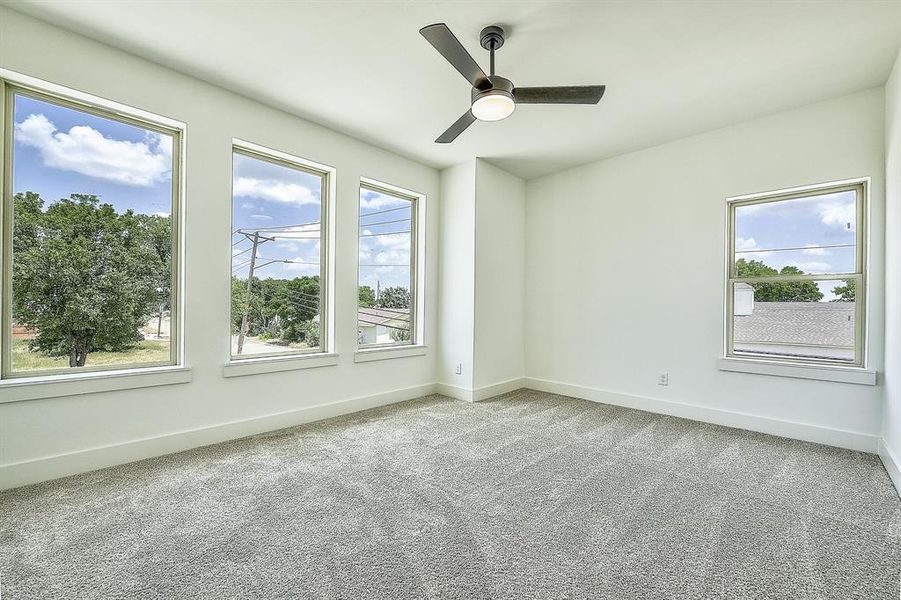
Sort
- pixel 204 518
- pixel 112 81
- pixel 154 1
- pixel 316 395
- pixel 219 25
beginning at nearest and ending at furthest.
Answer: pixel 204 518 → pixel 154 1 → pixel 219 25 → pixel 112 81 → pixel 316 395

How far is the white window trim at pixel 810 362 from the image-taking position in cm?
304

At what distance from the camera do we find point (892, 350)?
8.76 feet

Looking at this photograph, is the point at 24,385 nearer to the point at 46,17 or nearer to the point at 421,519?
the point at 46,17

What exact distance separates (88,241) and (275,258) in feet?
4.14

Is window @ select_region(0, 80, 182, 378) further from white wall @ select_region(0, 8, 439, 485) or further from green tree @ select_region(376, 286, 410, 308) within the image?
green tree @ select_region(376, 286, 410, 308)

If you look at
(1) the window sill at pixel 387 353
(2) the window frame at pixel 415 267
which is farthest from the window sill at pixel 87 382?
(2) the window frame at pixel 415 267

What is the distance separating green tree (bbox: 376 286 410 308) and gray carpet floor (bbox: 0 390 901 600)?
68.4 inches

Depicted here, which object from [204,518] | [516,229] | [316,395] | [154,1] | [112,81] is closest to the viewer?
[204,518]

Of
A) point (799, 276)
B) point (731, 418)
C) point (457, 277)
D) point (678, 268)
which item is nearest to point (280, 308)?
point (457, 277)

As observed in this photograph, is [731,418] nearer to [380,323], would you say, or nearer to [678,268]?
[678,268]

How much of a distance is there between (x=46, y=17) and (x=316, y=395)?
10.2 feet

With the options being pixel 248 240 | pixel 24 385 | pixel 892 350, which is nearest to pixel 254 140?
pixel 248 240

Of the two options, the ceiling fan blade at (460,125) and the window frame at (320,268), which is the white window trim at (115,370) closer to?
the window frame at (320,268)

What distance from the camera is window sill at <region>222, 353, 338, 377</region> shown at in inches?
126
